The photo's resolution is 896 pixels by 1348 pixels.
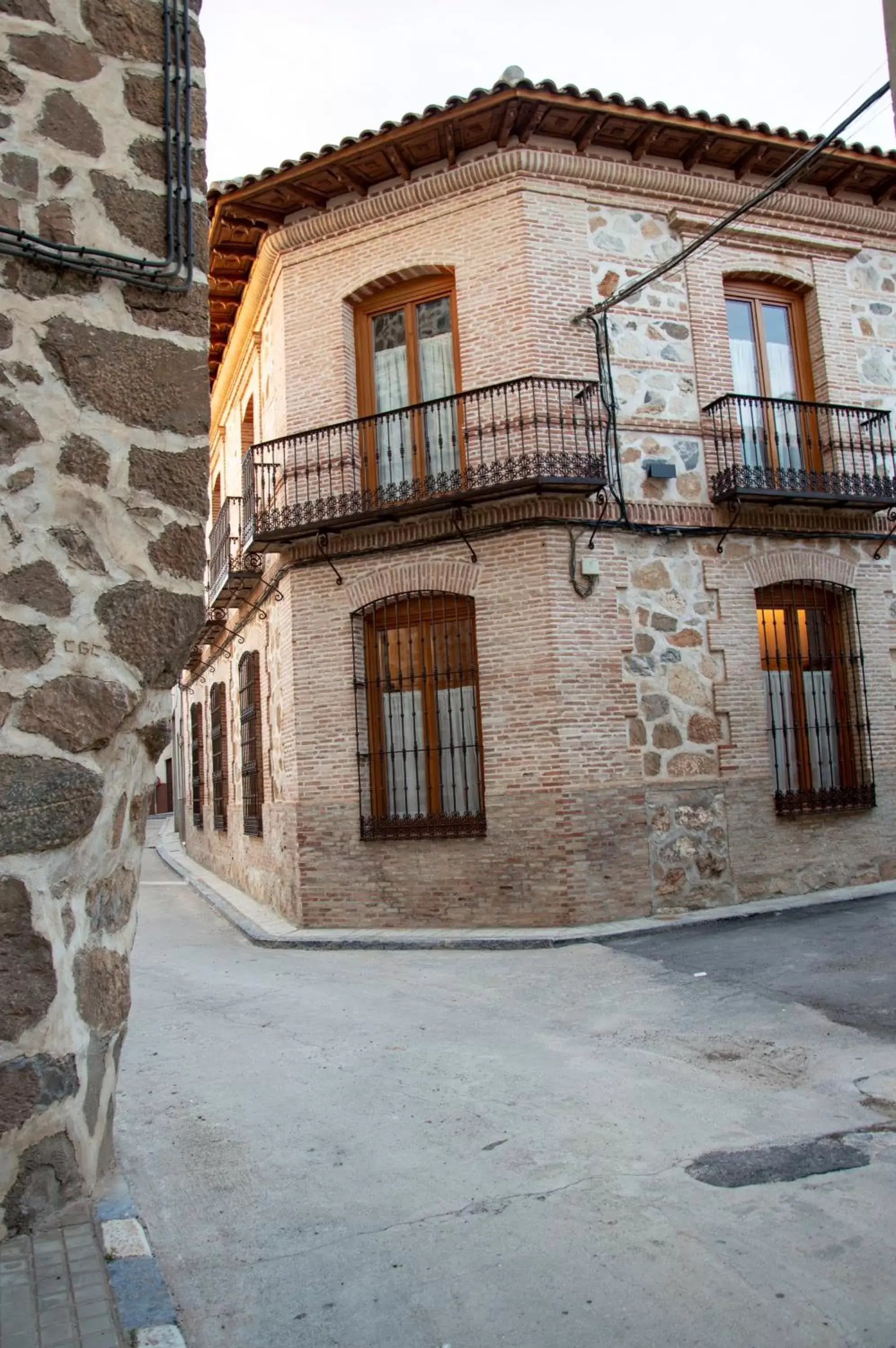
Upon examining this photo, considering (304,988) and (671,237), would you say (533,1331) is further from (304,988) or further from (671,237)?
(671,237)

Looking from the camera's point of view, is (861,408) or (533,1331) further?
(861,408)

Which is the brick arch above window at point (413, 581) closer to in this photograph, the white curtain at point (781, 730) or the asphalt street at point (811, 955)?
the white curtain at point (781, 730)

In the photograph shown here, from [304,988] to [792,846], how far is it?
225 inches

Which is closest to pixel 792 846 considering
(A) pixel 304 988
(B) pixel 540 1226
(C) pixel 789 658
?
(C) pixel 789 658

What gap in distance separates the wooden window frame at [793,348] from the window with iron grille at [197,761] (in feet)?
38.6

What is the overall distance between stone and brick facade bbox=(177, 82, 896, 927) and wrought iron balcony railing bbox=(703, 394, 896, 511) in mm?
209

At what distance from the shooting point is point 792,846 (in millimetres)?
11289

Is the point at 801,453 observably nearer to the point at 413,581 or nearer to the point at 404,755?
the point at 413,581

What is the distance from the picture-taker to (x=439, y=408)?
37.5 ft

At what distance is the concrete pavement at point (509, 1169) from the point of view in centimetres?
300

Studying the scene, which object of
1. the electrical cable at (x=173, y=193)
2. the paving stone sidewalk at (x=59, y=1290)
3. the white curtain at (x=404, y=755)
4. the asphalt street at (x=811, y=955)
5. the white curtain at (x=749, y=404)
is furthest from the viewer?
the white curtain at (x=749, y=404)

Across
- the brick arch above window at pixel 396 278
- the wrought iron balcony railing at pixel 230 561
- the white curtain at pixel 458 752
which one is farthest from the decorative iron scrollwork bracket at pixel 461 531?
the wrought iron balcony railing at pixel 230 561

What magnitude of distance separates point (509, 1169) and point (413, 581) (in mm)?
7565

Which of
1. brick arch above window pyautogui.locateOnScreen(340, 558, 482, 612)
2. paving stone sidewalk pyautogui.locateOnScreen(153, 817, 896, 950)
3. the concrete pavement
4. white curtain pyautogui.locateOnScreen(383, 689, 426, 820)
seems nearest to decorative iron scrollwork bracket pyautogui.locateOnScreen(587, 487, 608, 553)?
brick arch above window pyautogui.locateOnScreen(340, 558, 482, 612)
